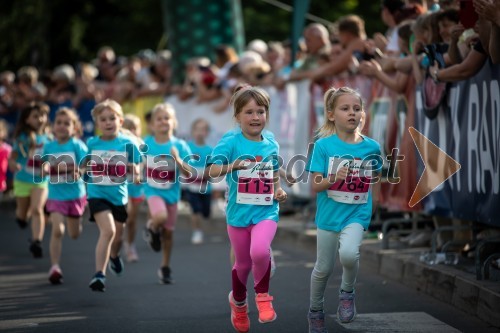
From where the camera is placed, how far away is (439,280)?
31.6ft

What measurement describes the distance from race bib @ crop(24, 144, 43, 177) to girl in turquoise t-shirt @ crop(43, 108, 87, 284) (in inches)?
72.6

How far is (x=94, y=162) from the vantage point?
11.0m

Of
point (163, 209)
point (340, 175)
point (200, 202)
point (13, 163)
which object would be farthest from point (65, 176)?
point (340, 175)

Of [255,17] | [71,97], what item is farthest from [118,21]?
[71,97]

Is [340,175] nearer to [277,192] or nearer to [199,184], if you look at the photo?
[277,192]

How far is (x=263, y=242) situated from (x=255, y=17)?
29.2 m

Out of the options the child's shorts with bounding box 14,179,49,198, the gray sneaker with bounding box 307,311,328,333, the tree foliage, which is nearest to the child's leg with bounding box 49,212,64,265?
the child's shorts with bounding box 14,179,49,198

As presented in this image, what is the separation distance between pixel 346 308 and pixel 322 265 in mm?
321

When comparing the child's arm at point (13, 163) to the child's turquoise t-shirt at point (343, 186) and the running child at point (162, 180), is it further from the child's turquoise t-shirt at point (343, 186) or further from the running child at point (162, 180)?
the child's turquoise t-shirt at point (343, 186)

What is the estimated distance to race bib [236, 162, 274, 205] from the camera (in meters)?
8.23

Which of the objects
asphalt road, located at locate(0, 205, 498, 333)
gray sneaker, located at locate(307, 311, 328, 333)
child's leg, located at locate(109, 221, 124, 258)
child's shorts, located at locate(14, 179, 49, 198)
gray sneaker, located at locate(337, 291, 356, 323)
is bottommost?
asphalt road, located at locate(0, 205, 498, 333)

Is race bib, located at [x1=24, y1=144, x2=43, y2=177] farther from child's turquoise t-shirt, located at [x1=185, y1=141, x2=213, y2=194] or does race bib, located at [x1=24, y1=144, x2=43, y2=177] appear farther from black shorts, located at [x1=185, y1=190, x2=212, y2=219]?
black shorts, located at [x1=185, y1=190, x2=212, y2=219]

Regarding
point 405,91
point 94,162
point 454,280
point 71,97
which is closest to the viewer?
point 454,280

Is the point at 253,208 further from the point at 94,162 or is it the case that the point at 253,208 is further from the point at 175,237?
the point at 175,237
